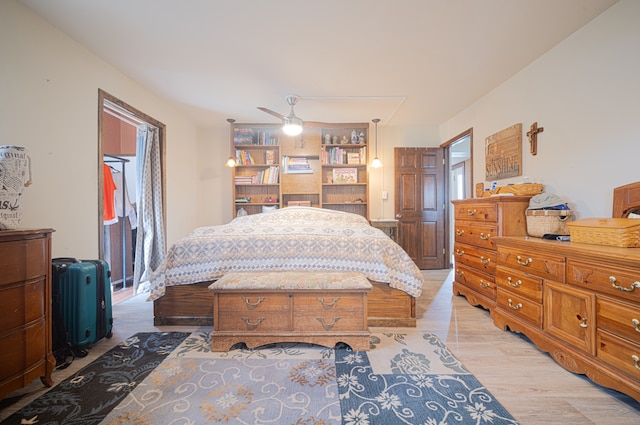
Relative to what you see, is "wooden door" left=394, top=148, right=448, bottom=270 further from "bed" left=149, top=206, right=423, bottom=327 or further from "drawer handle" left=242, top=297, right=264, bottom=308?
"drawer handle" left=242, top=297, right=264, bottom=308

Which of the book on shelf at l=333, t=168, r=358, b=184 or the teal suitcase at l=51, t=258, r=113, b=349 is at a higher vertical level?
the book on shelf at l=333, t=168, r=358, b=184

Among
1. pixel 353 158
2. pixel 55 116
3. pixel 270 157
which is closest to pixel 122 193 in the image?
pixel 55 116

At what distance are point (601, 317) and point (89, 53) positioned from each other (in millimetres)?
4288

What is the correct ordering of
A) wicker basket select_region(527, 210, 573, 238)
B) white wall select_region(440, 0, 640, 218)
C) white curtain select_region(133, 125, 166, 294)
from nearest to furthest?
white wall select_region(440, 0, 640, 218), wicker basket select_region(527, 210, 573, 238), white curtain select_region(133, 125, 166, 294)

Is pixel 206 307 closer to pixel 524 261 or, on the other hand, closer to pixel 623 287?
pixel 524 261

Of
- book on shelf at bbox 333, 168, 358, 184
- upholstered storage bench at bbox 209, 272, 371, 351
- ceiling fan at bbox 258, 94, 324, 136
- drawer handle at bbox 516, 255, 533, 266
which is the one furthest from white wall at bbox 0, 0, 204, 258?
drawer handle at bbox 516, 255, 533, 266

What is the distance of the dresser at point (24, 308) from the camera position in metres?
1.19

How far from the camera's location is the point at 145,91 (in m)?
3.03

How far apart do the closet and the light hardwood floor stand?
1.22m

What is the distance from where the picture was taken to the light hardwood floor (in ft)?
4.03

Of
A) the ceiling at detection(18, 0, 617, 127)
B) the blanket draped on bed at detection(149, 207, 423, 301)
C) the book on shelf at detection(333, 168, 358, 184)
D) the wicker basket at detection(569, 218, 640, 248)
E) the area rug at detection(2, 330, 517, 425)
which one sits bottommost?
the area rug at detection(2, 330, 517, 425)

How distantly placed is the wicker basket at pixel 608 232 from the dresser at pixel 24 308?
10.5 feet

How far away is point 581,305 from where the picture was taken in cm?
143

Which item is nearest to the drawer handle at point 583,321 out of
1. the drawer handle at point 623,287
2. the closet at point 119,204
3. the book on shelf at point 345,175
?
the drawer handle at point 623,287
